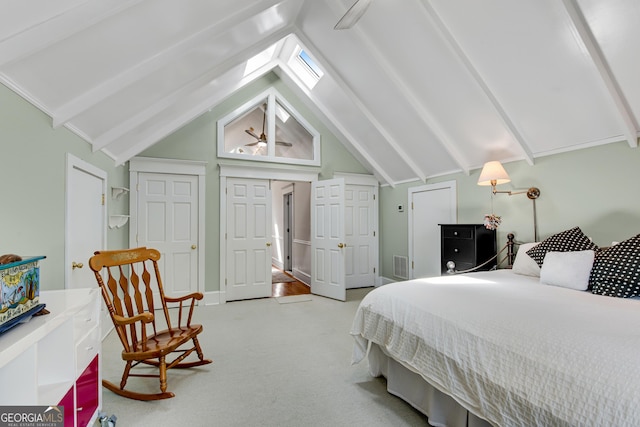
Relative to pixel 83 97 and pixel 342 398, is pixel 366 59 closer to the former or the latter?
pixel 83 97

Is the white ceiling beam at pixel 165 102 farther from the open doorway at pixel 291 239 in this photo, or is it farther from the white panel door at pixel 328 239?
the open doorway at pixel 291 239

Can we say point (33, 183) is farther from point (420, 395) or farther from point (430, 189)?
point (430, 189)

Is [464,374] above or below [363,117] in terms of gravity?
below

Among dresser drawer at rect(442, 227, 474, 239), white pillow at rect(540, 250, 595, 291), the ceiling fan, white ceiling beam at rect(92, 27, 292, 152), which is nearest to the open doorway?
the ceiling fan

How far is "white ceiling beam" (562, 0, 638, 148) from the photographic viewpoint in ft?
6.68

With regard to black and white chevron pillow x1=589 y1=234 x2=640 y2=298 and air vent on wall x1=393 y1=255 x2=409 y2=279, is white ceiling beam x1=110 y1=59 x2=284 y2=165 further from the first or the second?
black and white chevron pillow x1=589 y1=234 x2=640 y2=298

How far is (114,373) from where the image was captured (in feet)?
7.78

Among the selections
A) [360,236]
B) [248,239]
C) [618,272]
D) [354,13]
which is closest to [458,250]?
[618,272]

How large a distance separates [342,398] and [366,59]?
362cm

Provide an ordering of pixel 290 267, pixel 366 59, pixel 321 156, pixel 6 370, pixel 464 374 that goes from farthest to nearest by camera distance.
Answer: pixel 290 267 → pixel 321 156 → pixel 366 59 → pixel 464 374 → pixel 6 370

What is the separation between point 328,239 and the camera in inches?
189

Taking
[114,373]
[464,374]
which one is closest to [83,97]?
[114,373]

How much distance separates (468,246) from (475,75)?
1881mm

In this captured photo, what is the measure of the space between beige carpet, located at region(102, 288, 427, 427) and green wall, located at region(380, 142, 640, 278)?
2372mm
